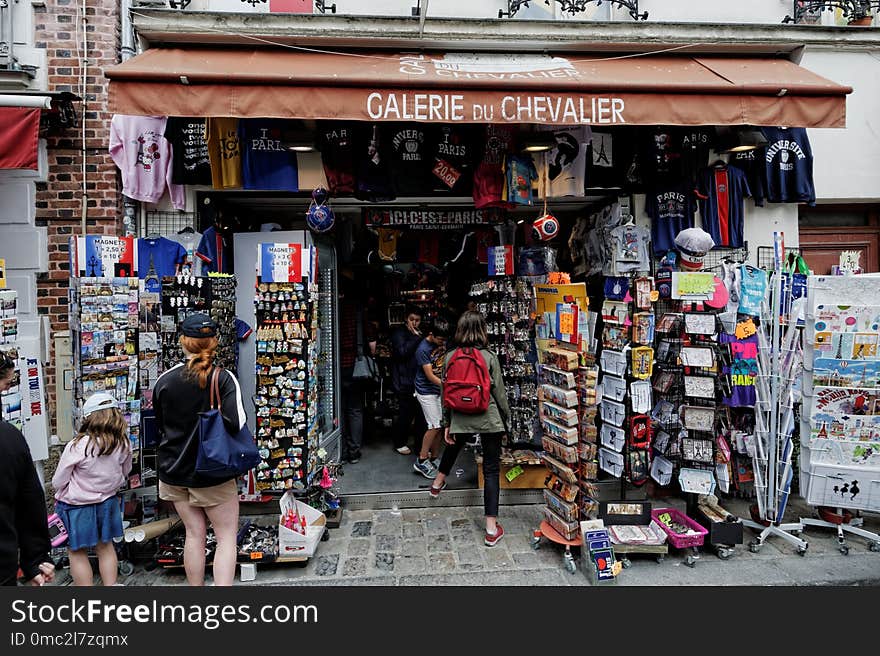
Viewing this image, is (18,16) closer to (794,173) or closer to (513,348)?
(513,348)

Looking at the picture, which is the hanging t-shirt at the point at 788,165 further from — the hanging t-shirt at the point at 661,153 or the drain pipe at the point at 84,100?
the drain pipe at the point at 84,100

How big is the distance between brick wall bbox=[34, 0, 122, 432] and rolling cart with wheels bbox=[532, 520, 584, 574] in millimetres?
5177

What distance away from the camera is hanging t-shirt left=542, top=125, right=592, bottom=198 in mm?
5520

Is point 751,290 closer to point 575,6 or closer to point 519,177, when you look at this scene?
point 519,177

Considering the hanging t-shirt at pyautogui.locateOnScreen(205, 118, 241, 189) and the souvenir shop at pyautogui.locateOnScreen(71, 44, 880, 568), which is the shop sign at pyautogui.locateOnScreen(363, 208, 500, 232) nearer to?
the souvenir shop at pyautogui.locateOnScreen(71, 44, 880, 568)

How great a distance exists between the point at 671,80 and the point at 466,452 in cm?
500

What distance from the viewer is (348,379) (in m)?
6.66

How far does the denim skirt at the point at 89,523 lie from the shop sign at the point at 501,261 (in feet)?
14.3

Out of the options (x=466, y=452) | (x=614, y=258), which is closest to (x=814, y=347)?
(x=614, y=258)

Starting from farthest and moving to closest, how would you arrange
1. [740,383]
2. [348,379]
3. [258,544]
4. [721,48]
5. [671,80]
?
[348,379] < [721,48] < [740,383] < [671,80] < [258,544]

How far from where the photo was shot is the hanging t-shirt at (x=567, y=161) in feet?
18.1

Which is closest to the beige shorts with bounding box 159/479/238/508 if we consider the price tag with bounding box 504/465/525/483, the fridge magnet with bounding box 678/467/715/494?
the price tag with bounding box 504/465/525/483

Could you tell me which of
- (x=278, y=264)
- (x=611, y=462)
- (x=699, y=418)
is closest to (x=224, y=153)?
(x=278, y=264)

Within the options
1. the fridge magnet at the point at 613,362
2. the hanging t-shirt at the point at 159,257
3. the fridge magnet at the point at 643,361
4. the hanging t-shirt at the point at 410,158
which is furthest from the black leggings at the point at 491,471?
the hanging t-shirt at the point at 159,257
